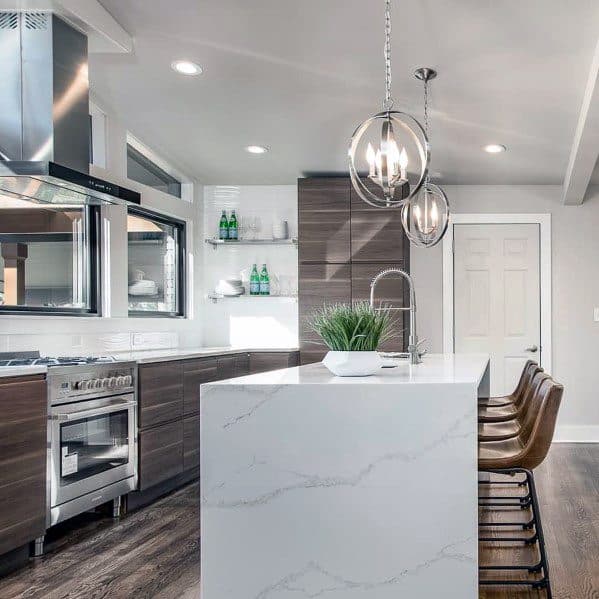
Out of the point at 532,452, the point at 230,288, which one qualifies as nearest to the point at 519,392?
the point at 532,452

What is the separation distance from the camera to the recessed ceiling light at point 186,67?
336 cm

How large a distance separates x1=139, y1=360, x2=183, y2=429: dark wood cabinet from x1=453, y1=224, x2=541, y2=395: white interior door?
2.94m

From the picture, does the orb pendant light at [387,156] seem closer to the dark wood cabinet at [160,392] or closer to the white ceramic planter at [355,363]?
the white ceramic planter at [355,363]

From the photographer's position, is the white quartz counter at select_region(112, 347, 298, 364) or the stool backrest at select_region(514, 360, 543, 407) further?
the white quartz counter at select_region(112, 347, 298, 364)

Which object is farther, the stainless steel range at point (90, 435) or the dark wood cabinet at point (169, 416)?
the dark wood cabinet at point (169, 416)

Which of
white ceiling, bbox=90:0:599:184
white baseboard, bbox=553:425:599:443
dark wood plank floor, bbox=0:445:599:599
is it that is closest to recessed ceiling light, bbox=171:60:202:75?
white ceiling, bbox=90:0:599:184

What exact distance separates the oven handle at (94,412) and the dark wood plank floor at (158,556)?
1.96 feet

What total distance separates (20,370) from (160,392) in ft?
4.31

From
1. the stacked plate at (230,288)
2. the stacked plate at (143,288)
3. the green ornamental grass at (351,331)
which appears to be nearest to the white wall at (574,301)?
the stacked plate at (230,288)

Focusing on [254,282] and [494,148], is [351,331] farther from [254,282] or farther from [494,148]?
[254,282]

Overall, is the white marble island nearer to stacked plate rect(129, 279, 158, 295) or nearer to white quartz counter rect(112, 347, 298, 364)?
white quartz counter rect(112, 347, 298, 364)

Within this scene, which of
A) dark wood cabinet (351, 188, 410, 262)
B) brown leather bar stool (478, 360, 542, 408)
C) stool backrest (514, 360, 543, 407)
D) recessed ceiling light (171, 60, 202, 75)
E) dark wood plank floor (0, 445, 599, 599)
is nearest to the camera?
dark wood plank floor (0, 445, 599, 599)

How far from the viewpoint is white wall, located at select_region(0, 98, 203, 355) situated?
3770 millimetres

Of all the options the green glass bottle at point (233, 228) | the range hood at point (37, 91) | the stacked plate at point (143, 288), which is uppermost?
the range hood at point (37, 91)
